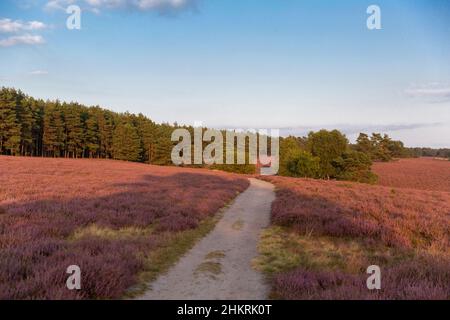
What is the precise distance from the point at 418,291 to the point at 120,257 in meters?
6.50

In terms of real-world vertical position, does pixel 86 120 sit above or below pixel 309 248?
above

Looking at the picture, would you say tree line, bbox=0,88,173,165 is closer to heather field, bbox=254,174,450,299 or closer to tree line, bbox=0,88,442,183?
tree line, bbox=0,88,442,183

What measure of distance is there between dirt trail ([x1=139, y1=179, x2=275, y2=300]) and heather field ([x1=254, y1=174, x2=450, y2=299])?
0.46m

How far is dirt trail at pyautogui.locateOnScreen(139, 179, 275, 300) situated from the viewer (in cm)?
684

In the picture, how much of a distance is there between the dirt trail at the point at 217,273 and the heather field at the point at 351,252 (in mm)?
460

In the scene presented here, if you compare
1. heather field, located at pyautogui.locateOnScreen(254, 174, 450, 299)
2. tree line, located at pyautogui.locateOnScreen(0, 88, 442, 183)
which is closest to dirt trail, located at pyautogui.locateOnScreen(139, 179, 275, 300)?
heather field, located at pyautogui.locateOnScreen(254, 174, 450, 299)

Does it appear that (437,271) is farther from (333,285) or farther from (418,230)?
(418,230)

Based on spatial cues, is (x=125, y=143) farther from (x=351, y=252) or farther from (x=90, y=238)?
(x=351, y=252)

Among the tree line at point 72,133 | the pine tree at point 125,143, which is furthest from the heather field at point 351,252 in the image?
the pine tree at point 125,143

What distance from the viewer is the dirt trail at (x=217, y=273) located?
6844 mm

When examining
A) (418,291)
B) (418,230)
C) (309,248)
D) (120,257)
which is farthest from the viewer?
(418,230)
